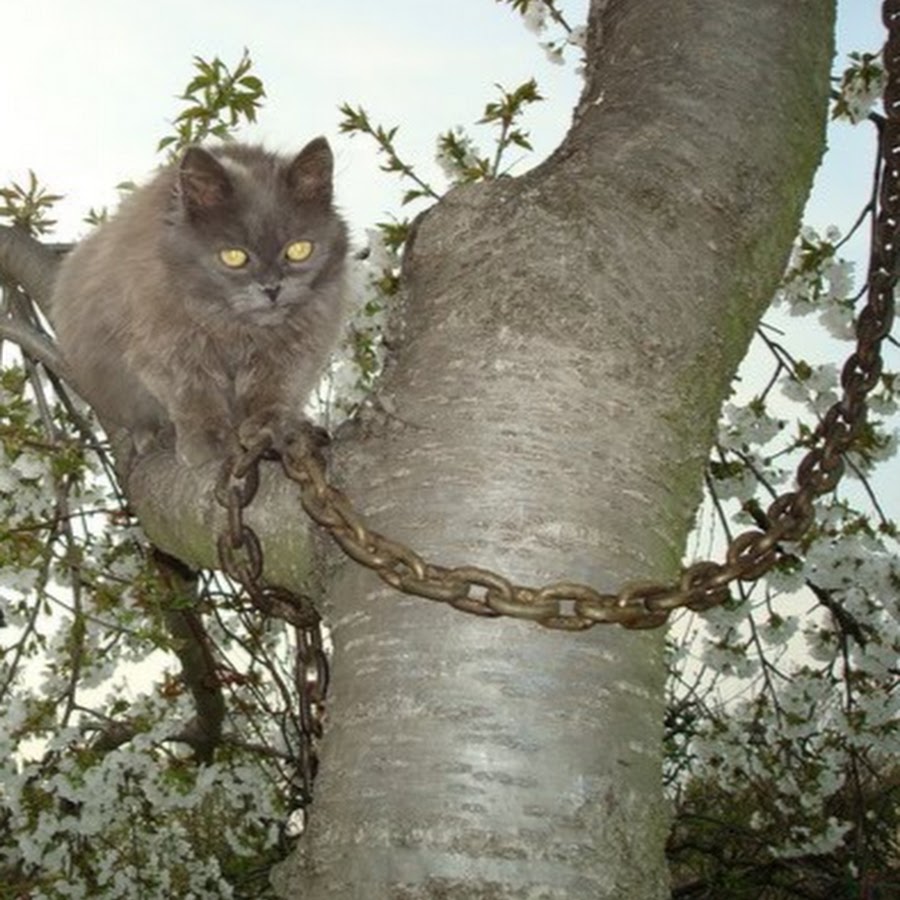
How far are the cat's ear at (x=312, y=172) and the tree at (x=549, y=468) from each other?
1.31 meters

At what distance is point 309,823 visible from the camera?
1.74 m

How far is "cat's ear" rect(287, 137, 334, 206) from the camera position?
347 cm

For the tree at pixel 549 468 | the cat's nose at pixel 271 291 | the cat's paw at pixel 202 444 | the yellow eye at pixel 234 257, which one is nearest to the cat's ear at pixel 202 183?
the yellow eye at pixel 234 257

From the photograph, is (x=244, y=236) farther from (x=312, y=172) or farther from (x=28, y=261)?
(x=28, y=261)

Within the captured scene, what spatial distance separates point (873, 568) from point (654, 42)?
347 cm

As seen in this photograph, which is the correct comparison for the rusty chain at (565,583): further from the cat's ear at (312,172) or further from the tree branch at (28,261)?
the tree branch at (28,261)

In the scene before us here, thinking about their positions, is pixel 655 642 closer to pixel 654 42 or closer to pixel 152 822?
pixel 654 42

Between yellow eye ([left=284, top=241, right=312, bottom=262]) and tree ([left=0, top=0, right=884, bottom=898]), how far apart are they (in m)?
1.33

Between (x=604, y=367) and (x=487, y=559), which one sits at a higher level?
(x=604, y=367)

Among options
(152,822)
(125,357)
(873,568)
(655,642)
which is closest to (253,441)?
(655,642)

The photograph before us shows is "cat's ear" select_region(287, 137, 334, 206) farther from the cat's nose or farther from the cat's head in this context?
the cat's nose

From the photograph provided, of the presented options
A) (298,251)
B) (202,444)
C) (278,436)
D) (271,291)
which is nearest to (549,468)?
(278,436)

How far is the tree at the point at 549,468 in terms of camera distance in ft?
5.22

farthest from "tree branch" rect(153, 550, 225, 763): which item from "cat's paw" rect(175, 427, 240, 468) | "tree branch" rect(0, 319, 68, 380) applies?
"cat's paw" rect(175, 427, 240, 468)
